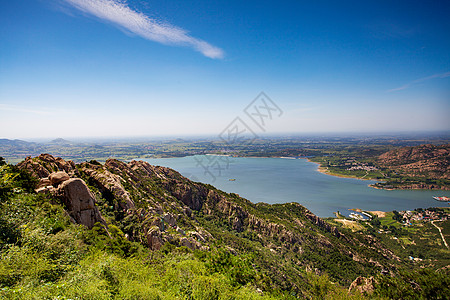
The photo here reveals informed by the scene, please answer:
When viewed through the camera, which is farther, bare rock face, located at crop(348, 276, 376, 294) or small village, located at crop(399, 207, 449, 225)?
small village, located at crop(399, 207, 449, 225)

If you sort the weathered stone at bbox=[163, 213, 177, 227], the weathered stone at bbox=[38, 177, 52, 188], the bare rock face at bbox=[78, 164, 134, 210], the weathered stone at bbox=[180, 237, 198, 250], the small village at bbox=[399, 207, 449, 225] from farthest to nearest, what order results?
the small village at bbox=[399, 207, 449, 225] → the weathered stone at bbox=[163, 213, 177, 227] → the bare rock face at bbox=[78, 164, 134, 210] → the weathered stone at bbox=[180, 237, 198, 250] → the weathered stone at bbox=[38, 177, 52, 188]

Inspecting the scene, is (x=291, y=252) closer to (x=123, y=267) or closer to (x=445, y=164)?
(x=123, y=267)

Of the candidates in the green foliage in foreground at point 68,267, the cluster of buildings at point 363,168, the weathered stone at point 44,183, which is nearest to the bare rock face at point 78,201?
the green foliage in foreground at point 68,267

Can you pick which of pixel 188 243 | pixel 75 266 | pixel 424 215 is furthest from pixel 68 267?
pixel 424 215

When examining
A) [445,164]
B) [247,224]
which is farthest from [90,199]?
[445,164]

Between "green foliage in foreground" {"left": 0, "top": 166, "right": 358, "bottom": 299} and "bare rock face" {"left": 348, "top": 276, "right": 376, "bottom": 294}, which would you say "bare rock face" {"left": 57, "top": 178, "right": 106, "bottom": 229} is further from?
"bare rock face" {"left": 348, "top": 276, "right": 376, "bottom": 294}

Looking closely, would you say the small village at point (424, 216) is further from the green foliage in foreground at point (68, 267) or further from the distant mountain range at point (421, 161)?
the green foliage in foreground at point (68, 267)

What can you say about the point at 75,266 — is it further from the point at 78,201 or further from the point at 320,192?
the point at 320,192

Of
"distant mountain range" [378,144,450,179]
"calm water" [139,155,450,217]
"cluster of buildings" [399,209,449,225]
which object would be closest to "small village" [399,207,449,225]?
"cluster of buildings" [399,209,449,225]
